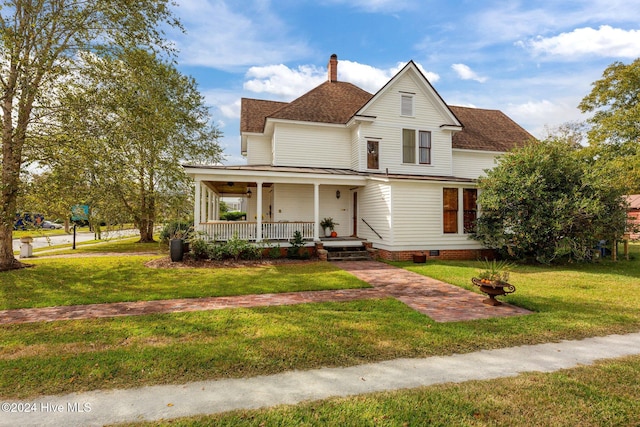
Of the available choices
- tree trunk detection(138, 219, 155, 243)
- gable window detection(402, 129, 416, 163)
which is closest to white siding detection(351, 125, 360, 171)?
gable window detection(402, 129, 416, 163)

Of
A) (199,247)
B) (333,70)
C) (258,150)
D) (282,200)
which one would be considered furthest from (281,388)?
(333,70)

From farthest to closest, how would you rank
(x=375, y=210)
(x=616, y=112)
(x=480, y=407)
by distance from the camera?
1. (x=616, y=112)
2. (x=375, y=210)
3. (x=480, y=407)

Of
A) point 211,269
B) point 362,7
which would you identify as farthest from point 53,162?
point 362,7

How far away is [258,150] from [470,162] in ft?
42.9

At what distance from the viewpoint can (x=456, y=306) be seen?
20.5 ft

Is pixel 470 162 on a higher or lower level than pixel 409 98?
lower

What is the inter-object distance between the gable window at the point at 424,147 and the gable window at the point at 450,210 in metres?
3.74

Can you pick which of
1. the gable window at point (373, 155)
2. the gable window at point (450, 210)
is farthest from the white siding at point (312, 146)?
the gable window at point (450, 210)

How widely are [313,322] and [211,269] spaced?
6244 millimetres

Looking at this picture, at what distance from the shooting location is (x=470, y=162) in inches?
714

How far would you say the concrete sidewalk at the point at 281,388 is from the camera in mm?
2807

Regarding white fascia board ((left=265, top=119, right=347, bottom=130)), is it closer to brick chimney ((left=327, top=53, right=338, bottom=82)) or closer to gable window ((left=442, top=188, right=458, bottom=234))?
brick chimney ((left=327, top=53, right=338, bottom=82))

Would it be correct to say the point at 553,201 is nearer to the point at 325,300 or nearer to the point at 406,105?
the point at 406,105

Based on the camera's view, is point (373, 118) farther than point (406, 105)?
No
